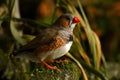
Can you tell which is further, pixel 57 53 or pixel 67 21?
pixel 67 21

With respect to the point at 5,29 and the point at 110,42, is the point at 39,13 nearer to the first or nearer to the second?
the point at 110,42

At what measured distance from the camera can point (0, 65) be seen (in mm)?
4684

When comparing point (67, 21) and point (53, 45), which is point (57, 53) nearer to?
point (53, 45)

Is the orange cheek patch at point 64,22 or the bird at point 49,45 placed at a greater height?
the orange cheek patch at point 64,22

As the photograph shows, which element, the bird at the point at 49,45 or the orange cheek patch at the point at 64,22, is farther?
the orange cheek patch at the point at 64,22

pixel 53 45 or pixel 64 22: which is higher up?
pixel 64 22

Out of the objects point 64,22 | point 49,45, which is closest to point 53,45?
point 49,45

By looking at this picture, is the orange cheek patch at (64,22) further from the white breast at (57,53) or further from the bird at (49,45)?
the white breast at (57,53)

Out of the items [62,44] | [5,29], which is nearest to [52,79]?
[62,44]

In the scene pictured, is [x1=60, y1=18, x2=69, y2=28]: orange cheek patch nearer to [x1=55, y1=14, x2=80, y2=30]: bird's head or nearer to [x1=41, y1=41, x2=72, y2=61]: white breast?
[x1=55, y1=14, x2=80, y2=30]: bird's head

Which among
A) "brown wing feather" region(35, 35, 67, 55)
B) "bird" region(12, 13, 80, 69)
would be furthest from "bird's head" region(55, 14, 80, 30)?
"brown wing feather" region(35, 35, 67, 55)

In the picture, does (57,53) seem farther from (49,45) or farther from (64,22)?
(64,22)

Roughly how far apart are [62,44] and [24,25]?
1.42 m

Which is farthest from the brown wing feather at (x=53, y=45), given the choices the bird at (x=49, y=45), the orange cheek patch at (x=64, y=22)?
the orange cheek patch at (x=64, y=22)
